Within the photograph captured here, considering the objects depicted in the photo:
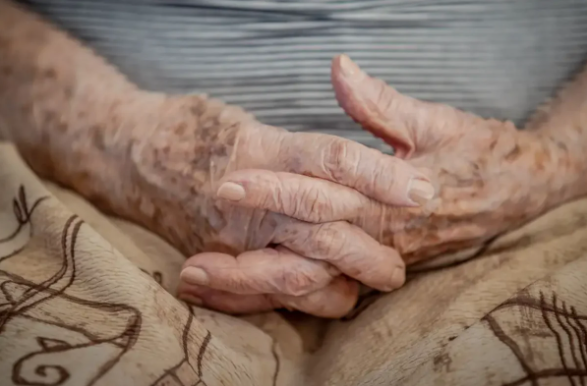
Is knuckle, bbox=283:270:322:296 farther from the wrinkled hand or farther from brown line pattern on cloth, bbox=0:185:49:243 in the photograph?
brown line pattern on cloth, bbox=0:185:49:243

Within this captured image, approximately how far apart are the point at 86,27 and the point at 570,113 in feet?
2.23

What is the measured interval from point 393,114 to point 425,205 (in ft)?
0.40

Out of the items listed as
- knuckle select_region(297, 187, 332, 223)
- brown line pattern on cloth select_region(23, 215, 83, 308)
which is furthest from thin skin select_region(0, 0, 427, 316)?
brown line pattern on cloth select_region(23, 215, 83, 308)

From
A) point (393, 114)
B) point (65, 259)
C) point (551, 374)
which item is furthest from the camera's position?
point (393, 114)

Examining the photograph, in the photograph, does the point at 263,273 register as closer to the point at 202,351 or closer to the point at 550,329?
the point at 202,351

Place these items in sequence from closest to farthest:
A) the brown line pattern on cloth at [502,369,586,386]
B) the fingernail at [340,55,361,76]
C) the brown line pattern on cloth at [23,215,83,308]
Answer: the brown line pattern on cloth at [502,369,586,386]
the brown line pattern on cloth at [23,215,83,308]
the fingernail at [340,55,361,76]

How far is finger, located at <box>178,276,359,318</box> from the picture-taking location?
663 millimetres

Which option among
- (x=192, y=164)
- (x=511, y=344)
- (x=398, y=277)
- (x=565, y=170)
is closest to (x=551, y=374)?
(x=511, y=344)

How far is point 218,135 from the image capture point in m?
0.71

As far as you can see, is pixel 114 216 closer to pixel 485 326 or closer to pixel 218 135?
pixel 218 135

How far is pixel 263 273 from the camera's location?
2.10 feet

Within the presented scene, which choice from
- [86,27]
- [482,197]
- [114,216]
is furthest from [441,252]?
[86,27]

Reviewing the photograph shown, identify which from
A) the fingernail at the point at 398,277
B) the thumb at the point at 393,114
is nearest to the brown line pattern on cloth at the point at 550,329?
the fingernail at the point at 398,277

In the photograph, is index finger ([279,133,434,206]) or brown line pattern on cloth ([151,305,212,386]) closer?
brown line pattern on cloth ([151,305,212,386])
